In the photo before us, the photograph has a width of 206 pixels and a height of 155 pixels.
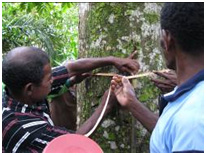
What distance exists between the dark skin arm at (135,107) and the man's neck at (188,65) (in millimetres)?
627

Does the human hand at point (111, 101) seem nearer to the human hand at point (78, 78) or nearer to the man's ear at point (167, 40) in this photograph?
the human hand at point (78, 78)

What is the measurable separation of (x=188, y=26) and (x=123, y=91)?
0.77 metres

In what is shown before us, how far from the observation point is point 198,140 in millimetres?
989

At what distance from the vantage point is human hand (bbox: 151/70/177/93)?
1879 millimetres

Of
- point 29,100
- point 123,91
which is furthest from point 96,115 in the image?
point 29,100

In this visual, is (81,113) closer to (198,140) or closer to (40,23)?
(198,140)

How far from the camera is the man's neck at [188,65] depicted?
113 cm

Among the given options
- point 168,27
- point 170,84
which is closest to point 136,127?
point 170,84

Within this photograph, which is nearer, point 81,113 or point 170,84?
point 170,84

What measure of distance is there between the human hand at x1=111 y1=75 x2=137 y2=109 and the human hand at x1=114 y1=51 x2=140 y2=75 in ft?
0.22

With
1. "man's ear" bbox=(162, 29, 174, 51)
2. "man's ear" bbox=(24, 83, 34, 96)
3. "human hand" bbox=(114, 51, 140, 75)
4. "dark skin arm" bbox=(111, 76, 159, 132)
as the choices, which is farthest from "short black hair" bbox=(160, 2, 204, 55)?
"man's ear" bbox=(24, 83, 34, 96)

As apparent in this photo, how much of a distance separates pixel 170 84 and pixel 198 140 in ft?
2.99

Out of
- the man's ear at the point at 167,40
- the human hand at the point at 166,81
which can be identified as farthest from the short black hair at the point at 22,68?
the man's ear at the point at 167,40

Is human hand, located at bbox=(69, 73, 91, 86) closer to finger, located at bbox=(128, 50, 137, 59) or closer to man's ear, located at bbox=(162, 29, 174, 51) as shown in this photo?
finger, located at bbox=(128, 50, 137, 59)
